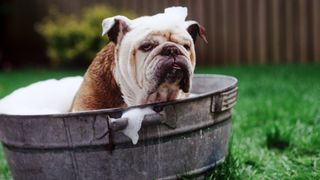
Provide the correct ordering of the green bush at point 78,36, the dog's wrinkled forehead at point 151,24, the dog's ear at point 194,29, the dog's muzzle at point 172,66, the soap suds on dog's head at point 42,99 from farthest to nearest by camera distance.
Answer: the green bush at point 78,36 → the soap suds on dog's head at point 42,99 → the dog's ear at point 194,29 → the dog's wrinkled forehead at point 151,24 → the dog's muzzle at point 172,66

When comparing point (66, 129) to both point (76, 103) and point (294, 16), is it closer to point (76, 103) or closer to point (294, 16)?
point (76, 103)

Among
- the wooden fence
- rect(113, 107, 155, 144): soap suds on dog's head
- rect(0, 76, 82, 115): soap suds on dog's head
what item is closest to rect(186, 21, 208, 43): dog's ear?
rect(113, 107, 155, 144): soap suds on dog's head

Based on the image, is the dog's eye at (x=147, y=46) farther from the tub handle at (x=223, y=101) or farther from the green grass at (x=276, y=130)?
the green grass at (x=276, y=130)

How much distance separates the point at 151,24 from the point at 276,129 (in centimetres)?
144

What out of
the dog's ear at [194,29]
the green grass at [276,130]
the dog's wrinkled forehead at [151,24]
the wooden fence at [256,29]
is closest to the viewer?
the dog's wrinkled forehead at [151,24]

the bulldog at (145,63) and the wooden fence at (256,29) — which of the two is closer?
the bulldog at (145,63)

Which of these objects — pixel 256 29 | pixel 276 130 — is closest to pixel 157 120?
pixel 276 130

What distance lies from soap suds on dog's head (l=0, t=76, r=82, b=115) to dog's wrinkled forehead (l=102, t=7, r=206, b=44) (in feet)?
1.60

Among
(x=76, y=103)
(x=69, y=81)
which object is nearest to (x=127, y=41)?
(x=76, y=103)

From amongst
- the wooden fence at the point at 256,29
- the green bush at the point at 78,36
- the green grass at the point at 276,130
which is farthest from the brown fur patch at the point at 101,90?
the green bush at the point at 78,36

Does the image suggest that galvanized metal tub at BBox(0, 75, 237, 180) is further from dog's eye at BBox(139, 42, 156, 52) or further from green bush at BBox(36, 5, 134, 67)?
green bush at BBox(36, 5, 134, 67)

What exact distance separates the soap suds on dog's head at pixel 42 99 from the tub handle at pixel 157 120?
583mm

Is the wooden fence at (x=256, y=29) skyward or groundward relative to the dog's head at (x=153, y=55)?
groundward

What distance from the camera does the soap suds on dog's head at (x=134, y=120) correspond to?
90.0 inches
